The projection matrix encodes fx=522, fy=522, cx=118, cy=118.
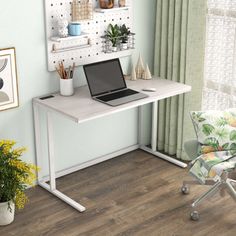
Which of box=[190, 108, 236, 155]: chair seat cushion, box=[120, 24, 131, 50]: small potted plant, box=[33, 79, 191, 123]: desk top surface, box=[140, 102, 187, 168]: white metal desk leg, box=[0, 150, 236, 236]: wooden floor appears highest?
box=[120, 24, 131, 50]: small potted plant

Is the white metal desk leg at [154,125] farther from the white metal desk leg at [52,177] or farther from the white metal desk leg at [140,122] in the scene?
the white metal desk leg at [52,177]

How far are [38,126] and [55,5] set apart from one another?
895 millimetres

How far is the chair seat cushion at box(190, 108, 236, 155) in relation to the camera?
3594 mm

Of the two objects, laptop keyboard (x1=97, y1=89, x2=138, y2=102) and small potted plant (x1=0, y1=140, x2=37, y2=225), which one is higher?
laptop keyboard (x1=97, y1=89, x2=138, y2=102)

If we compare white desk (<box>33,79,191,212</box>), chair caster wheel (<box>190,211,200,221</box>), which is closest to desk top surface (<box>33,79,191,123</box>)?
white desk (<box>33,79,191,212</box>)

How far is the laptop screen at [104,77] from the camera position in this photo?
3830mm

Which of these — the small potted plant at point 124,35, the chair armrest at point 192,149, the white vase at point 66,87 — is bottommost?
the chair armrest at point 192,149

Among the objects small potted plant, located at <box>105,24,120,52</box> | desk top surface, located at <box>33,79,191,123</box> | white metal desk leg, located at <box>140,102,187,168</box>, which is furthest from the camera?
white metal desk leg, located at <box>140,102,187,168</box>

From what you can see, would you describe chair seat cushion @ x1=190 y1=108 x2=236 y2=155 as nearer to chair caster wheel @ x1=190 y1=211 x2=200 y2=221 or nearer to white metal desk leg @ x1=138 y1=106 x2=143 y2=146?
chair caster wheel @ x1=190 y1=211 x2=200 y2=221

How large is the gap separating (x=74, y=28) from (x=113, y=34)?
411 mm

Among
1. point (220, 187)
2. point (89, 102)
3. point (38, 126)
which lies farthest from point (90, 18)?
point (220, 187)

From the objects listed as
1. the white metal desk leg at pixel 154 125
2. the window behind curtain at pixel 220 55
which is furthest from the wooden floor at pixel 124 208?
the window behind curtain at pixel 220 55

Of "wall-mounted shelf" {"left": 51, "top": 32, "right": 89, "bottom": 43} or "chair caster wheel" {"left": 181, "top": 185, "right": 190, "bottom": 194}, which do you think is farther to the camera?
"chair caster wheel" {"left": 181, "top": 185, "right": 190, "bottom": 194}

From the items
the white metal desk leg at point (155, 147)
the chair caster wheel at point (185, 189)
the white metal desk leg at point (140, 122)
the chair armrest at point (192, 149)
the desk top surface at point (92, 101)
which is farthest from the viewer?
the white metal desk leg at point (140, 122)
